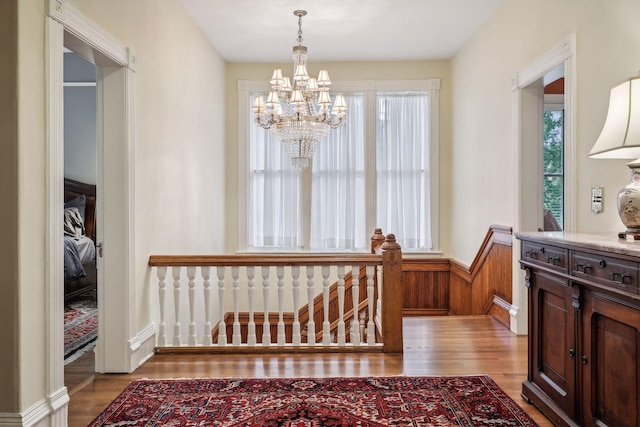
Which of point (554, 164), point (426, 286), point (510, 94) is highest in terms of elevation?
point (510, 94)

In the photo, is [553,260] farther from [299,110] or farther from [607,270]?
[299,110]

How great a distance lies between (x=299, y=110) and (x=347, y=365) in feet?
6.95

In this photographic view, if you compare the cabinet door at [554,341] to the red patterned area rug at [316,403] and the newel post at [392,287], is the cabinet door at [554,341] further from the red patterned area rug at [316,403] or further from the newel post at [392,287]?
the newel post at [392,287]

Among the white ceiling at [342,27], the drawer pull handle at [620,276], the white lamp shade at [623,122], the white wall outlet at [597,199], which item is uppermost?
the white ceiling at [342,27]

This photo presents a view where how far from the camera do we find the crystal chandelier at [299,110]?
13.3 ft

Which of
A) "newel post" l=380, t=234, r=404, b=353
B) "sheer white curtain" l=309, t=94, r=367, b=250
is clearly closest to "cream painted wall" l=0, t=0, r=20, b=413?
"newel post" l=380, t=234, r=404, b=353

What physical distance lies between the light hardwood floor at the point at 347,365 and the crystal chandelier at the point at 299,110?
1.83m

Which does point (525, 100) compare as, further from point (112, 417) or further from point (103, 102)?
point (112, 417)

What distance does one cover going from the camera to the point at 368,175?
6148 mm

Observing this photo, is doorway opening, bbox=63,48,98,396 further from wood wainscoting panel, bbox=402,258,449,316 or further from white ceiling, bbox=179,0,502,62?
wood wainscoting panel, bbox=402,258,449,316

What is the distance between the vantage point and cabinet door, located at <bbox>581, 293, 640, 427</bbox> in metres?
1.81

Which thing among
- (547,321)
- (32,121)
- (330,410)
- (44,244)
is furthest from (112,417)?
(547,321)

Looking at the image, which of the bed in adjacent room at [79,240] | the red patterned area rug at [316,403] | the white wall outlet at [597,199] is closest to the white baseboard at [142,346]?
the red patterned area rug at [316,403]

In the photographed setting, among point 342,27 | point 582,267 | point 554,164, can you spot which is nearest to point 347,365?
point 582,267
